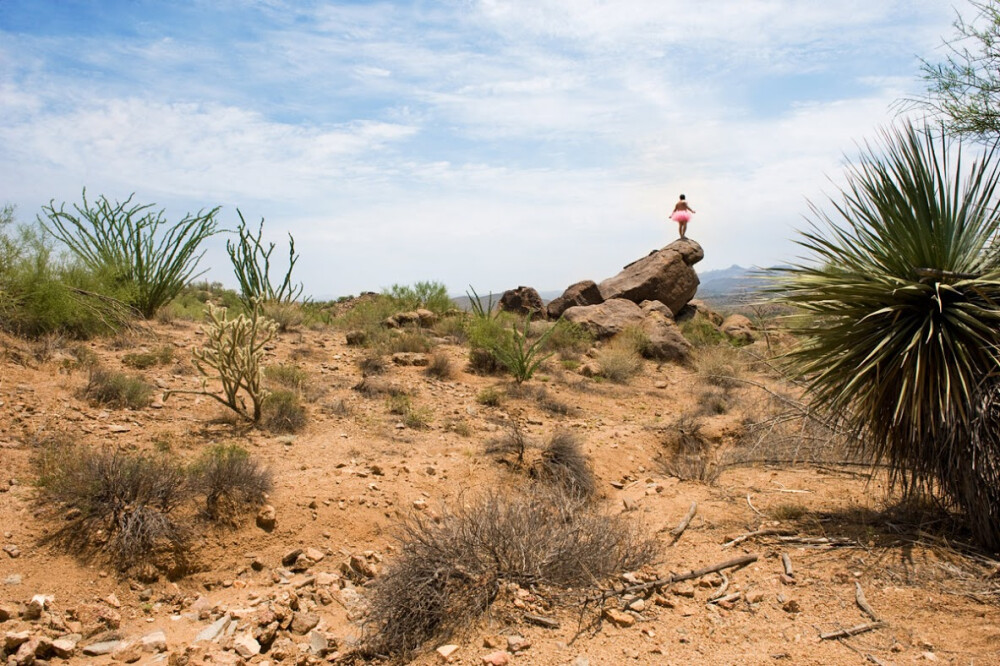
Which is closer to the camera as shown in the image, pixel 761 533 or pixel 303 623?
pixel 303 623

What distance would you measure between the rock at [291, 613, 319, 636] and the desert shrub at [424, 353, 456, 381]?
6944mm

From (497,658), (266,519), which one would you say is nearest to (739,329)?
(266,519)

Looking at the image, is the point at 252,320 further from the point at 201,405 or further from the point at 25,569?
the point at 25,569

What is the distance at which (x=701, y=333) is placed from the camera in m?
17.9

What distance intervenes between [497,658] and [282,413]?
527 cm

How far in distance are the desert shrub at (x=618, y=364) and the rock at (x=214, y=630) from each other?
31.5ft

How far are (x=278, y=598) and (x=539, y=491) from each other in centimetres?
263

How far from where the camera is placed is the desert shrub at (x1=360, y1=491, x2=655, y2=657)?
413cm

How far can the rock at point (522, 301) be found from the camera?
20.8m

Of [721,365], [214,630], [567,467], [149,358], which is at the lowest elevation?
[214,630]

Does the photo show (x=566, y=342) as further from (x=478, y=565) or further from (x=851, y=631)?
(x=851, y=631)

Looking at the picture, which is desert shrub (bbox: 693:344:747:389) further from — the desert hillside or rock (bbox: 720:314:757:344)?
rock (bbox: 720:314:757:344)

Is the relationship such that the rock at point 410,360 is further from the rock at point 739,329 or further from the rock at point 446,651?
the rock at point 739,329

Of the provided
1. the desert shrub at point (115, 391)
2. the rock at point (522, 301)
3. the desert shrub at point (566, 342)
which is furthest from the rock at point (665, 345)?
the desert shrub at point (115, 391)
